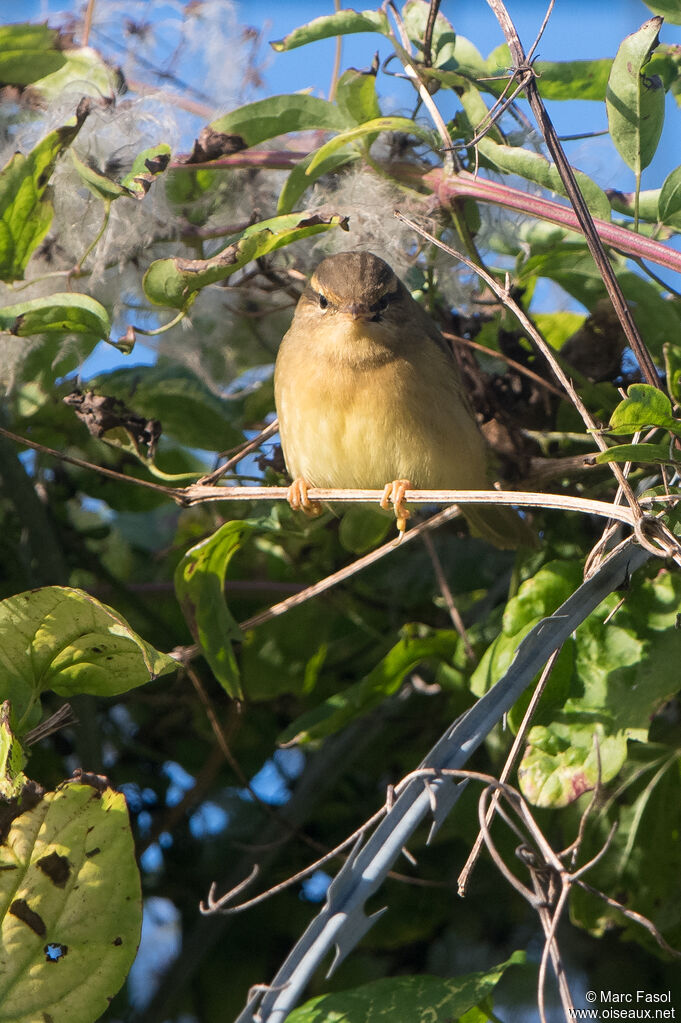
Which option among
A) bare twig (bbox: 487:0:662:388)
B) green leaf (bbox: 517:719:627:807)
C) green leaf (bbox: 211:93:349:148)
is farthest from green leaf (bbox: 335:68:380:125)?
green leaf (bbox: 517:719:627:807)

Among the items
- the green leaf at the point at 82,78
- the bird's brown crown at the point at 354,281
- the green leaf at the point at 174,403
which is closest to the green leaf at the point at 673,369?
the bird's brown crown at the point at 354,281

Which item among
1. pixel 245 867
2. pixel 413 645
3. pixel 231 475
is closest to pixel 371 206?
pixel 231 475

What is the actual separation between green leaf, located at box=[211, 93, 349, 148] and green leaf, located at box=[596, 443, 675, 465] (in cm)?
96

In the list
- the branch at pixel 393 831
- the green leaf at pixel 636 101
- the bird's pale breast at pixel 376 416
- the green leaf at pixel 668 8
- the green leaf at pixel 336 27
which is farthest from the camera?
the bird's pale breast at pixel 376 416

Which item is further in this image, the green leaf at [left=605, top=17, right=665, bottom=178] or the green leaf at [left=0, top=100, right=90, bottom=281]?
the green leaf at [left=0, top=100, right=90, bottom=281]

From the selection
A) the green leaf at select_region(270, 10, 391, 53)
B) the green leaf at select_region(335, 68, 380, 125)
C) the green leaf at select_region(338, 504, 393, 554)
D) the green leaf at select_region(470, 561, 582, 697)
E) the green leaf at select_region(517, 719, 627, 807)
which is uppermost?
the green leaf at select_region(270, 10, 391, 53)

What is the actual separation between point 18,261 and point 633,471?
1254 mm

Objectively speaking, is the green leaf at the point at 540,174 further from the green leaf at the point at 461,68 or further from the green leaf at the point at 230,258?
the green leaf at the point at 230,258

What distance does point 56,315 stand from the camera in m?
1.82

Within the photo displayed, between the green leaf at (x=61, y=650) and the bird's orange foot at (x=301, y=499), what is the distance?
47 centimetres

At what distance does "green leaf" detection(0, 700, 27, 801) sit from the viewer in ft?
4.79

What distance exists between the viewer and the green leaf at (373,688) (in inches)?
79.7

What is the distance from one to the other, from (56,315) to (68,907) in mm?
972

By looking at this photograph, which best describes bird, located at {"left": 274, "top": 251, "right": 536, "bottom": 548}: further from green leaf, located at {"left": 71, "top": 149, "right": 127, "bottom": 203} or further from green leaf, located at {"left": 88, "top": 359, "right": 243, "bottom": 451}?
green leaf, located at {"left": 71, "top": 149, "right": 127, "bottom": 203}
